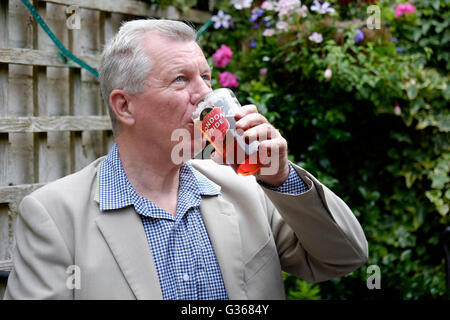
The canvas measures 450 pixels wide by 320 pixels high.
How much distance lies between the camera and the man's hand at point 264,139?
141 cm

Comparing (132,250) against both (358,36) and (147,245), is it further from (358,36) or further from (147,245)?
(358,36)

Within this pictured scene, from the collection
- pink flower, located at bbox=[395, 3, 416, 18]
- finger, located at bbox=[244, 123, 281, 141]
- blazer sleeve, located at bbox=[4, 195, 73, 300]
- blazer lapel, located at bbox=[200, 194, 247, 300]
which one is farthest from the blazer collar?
pink flower, located at bbox=[395, 3, 416, 18]

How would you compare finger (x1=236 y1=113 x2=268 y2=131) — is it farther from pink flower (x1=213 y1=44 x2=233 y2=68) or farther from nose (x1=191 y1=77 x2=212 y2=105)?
pink flower (x1=213 y1=44 x2=233 y2=68)

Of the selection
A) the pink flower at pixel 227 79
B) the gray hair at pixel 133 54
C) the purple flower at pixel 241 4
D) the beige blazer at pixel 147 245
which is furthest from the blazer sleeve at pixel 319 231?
the purple flower at pixel 241 4

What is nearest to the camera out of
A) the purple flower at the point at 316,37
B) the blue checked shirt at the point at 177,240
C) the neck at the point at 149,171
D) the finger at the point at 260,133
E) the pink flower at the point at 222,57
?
the finger at the point at 260,133

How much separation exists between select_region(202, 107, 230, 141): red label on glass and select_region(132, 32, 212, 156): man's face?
0.12 meters

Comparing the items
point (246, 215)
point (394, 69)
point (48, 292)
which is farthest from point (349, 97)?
point (48, 292)

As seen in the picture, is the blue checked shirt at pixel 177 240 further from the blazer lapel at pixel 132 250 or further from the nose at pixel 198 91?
the nose at pixel 198 91

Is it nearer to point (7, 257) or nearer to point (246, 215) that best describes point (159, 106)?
point (246, 215)

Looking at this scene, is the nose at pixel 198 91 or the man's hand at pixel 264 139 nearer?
the man's hand at pixel 264 139

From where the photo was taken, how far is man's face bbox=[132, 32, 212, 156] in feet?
5.16

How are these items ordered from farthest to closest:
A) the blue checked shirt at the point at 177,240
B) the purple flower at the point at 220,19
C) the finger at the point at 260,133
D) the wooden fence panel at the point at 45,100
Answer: the purple flower at the point at 220,19, the wooden fence panel at the point at 45,100, the blue checked shirt at the point at 177,240, the finger at the point at 260,133

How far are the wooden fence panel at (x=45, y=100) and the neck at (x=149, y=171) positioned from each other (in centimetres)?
88

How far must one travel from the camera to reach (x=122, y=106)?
5.44ft
